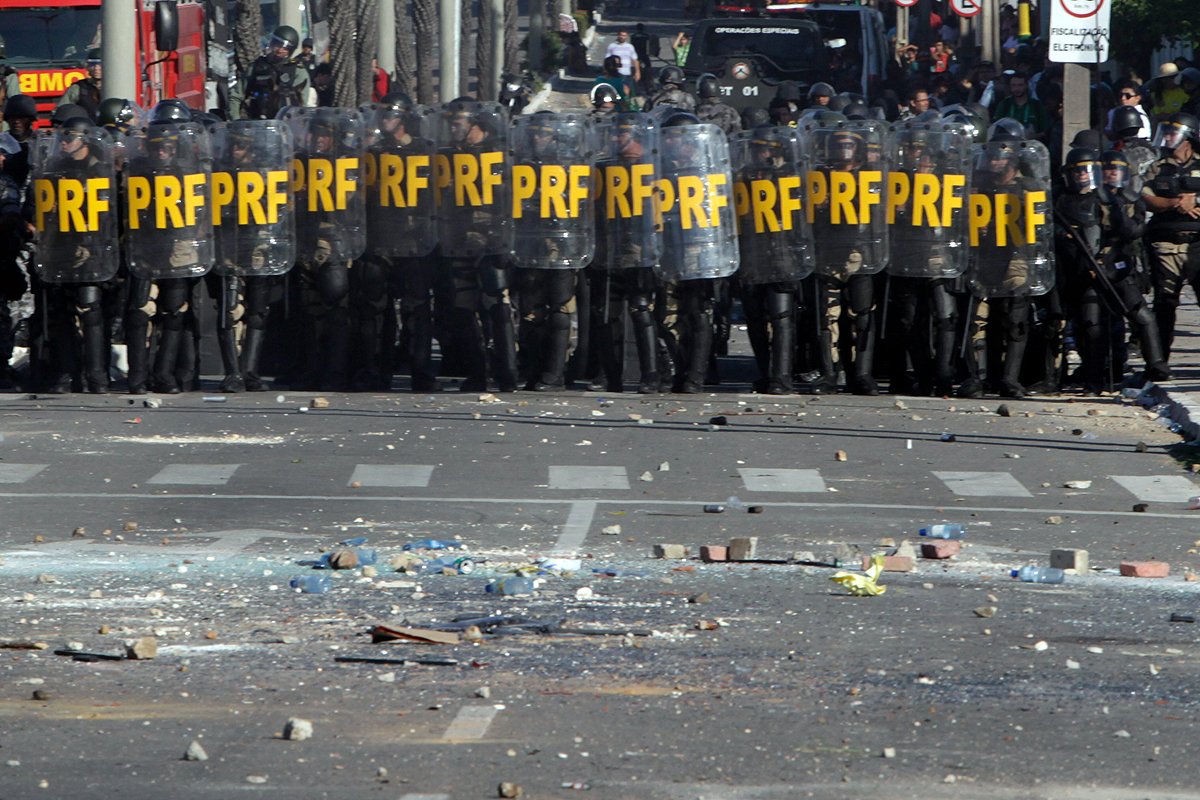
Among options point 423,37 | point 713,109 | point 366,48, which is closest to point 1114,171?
point 713,109

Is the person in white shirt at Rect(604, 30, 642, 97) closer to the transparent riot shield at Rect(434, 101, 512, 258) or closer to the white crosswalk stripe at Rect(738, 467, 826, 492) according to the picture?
the transparent riot shield at Rect(434, 101, 512, 258)

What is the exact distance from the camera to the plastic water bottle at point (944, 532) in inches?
345

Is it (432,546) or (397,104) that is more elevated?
(397,104)

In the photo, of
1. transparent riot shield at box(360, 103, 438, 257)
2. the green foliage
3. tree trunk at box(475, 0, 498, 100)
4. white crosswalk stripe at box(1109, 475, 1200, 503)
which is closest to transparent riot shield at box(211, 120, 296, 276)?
transparent riot shield at box(360, 103, 438, 257)

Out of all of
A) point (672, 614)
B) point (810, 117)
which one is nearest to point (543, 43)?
point (810, 117)

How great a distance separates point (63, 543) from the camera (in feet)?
27.9

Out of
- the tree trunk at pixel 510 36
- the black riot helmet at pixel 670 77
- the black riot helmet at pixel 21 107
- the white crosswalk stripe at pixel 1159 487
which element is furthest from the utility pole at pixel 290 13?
the white crosswalk stripe at pixel 1159 487

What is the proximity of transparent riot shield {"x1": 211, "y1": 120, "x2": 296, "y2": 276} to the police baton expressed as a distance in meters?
5.30

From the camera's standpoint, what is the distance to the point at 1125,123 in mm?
16703

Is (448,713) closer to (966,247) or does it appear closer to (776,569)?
(776,569)

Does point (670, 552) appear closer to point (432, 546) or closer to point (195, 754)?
point (432, 546)

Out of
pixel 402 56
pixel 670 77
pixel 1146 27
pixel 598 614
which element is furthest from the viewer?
pixel 402 56

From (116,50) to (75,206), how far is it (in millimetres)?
5924

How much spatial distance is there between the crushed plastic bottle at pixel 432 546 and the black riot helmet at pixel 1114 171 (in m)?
7.06
